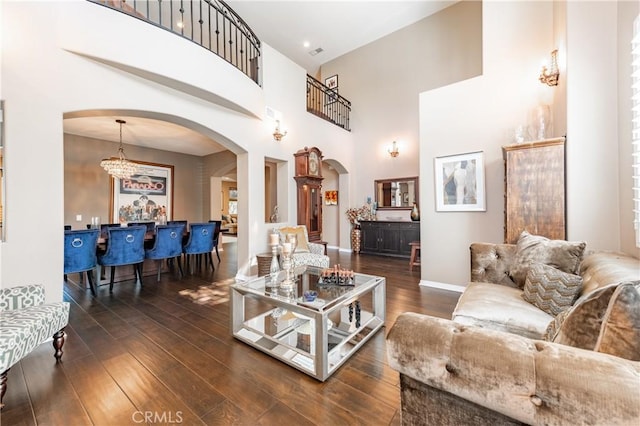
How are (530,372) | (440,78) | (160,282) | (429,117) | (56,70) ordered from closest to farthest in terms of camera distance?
(530,372)
(56,70)
(429,117)
(160,282)
(440,78)

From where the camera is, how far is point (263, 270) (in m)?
4.18

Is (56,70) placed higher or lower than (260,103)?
lower

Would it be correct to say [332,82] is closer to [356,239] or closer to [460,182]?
[356,239]

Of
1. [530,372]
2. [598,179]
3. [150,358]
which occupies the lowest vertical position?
[150,358]

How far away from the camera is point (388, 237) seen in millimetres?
6266

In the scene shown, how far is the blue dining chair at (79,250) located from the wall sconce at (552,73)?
20.3 feet

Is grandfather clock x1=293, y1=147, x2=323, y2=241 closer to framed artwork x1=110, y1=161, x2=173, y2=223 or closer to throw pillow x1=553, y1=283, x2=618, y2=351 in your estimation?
framed artwork x1=110, y1=161, x2=173, y2=223

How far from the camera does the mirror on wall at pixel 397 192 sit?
6312 mm

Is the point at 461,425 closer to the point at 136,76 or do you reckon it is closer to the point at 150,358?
the point at 150,358

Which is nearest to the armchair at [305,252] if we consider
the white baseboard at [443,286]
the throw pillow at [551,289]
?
the white baseboard at [443,286]

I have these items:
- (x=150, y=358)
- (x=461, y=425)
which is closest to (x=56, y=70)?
(x=150, y=358)

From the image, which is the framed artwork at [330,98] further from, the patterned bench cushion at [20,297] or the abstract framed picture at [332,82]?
the patterned bench cushion at [20,297]

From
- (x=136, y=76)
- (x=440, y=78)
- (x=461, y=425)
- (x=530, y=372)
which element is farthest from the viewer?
(x=440, y=78)

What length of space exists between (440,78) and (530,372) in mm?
6704
